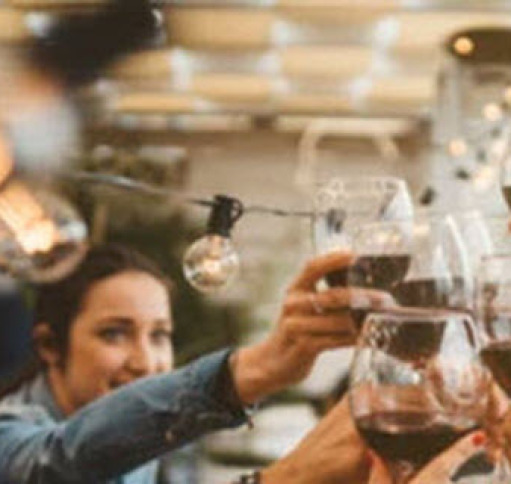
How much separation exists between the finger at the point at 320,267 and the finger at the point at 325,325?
1.5 inches

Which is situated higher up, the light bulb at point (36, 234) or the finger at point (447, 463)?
the light bulb at point (36, 234)

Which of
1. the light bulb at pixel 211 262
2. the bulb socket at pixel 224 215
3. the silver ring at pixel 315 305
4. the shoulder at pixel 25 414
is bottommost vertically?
the shoulder at pixel 25 414

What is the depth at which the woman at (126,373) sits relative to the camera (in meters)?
1.35

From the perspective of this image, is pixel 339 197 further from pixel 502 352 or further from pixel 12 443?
pixel 12 443

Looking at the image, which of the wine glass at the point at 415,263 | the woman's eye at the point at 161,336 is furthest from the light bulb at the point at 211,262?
the woman's eye at the point at 161,336

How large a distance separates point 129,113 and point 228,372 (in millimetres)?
4793

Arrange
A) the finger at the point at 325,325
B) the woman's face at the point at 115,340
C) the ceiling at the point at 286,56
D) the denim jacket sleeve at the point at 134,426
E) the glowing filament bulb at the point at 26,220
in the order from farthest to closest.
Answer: the ceiling at the point at 286,56 < the woman's face at the point at 115,340 < the glowing filament bulb at the point at 26,220 < the denim jacket sleeve at the point at 134,426 < the finger at the point at 325,325

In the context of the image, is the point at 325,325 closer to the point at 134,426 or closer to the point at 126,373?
the point at 134,426

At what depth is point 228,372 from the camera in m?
1.56

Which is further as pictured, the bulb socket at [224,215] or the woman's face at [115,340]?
the woman's face at [115,340]

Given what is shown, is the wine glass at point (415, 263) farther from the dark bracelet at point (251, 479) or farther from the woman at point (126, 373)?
the dark bracelet at point (251, 479)

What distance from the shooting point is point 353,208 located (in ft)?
4.34

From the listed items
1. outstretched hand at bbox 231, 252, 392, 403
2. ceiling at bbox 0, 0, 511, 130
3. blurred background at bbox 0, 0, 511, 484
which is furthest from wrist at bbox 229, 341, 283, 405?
ceiling at bbox 0, 0, 511, 130

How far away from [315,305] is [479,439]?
0.30 metres
